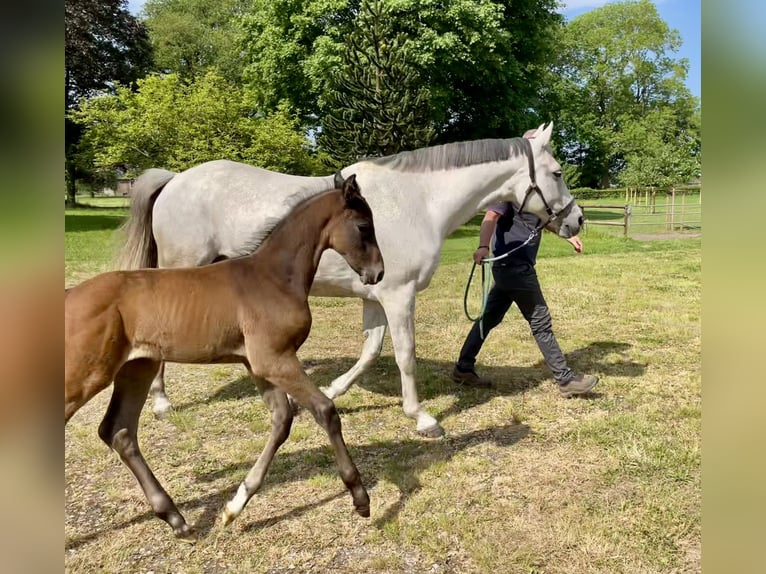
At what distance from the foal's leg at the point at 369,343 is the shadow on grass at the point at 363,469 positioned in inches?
31.0

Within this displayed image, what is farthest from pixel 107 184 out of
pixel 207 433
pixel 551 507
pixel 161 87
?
pixel 551 507

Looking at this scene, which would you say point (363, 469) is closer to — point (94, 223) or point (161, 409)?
point (161, 409)

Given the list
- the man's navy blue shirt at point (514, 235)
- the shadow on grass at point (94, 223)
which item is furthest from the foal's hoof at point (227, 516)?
the shadow on grass at point (94, 223)

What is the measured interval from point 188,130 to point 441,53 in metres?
8.98

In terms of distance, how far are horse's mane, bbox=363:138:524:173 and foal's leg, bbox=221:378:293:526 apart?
7.08ft

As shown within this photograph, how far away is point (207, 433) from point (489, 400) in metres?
2.44

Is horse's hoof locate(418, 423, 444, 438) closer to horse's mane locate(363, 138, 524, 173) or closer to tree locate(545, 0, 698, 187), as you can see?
horse's mane locate(363, 138, 524, 173)

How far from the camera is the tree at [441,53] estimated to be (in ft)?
60.5

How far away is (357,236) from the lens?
2986mm

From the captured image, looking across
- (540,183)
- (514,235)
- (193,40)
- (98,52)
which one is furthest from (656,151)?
(540,183)

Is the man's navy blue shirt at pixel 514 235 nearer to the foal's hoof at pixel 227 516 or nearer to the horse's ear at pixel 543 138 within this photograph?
the horse's ear at pixel 543 138

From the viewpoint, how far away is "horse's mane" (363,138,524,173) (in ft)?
14.6

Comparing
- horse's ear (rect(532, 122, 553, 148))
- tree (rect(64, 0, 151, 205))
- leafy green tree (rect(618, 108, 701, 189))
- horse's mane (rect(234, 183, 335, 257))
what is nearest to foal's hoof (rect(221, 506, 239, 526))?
horse's mane (rect(234, 183, 335, 257))
